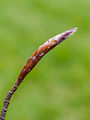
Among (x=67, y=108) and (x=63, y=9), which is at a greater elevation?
(x=63, y=9)

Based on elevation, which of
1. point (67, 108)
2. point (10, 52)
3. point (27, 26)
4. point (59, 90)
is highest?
point (27, 26)

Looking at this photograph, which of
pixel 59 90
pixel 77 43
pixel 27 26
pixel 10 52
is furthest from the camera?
pixel 27 26

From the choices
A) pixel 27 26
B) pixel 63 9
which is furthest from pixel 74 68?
pixel 63 9

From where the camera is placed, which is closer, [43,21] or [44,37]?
[44,37]

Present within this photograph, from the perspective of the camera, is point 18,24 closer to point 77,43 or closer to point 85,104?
point 77,43

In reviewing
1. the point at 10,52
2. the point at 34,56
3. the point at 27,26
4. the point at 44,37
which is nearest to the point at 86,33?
the point at 44,37

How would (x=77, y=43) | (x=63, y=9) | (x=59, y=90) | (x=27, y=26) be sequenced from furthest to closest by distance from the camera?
1. (x=63, y=9)
2. (x=27, y=26)
3. (x=77, y=43)
4. (x=59, y=90)
